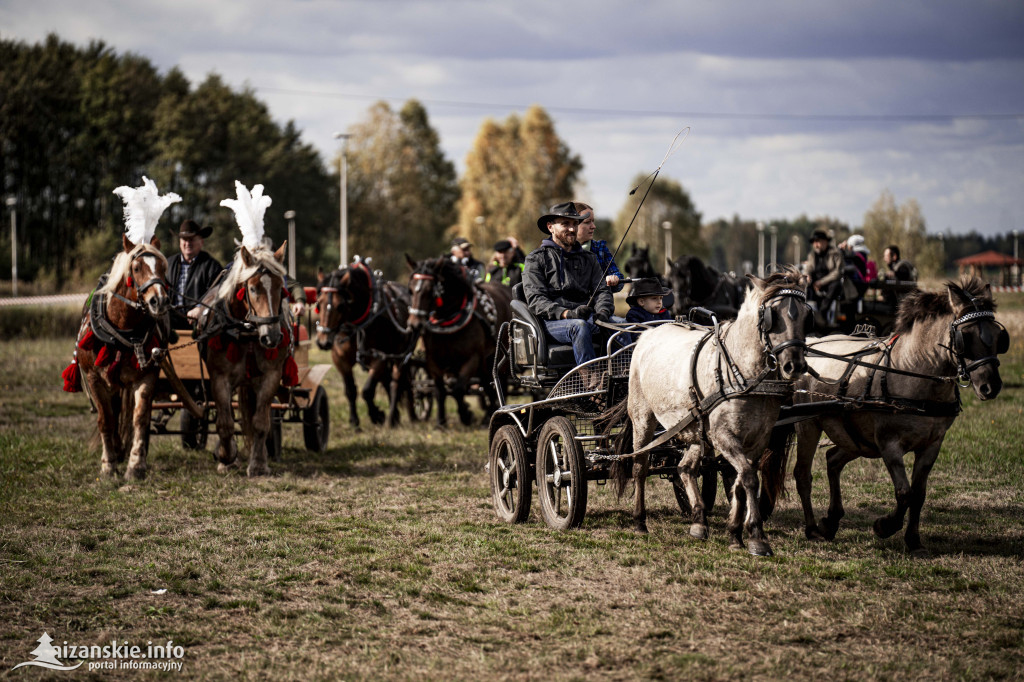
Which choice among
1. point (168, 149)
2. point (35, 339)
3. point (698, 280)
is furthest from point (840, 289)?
A: point (168, 149)

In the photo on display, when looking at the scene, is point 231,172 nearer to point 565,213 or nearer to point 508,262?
point 508,262

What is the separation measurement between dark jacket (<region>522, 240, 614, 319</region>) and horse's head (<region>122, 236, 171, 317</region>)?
318 centimetres

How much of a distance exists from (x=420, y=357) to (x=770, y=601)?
935cm

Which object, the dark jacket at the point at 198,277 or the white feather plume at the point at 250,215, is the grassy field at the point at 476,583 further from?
the white feather plume at the point at 250,215

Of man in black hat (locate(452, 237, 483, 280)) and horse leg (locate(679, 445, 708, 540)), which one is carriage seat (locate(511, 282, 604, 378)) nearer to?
horse leg (locate(679, 445, 708, 540))

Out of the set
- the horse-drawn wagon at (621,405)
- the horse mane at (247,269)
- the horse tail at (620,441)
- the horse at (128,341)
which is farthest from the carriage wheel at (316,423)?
the horse tail at (620,441)

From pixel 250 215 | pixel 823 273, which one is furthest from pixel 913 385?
pixel 823 273

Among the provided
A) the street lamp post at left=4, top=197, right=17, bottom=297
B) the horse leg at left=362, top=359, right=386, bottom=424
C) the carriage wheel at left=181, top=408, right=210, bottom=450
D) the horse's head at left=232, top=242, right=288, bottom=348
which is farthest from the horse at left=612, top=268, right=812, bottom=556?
the street lamp post at left=4, top=197, right=17, bottom=297

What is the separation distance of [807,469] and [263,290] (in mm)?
4908

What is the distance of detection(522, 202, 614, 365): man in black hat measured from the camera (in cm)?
689

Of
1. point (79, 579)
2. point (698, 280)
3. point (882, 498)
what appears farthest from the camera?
point (698, 280)

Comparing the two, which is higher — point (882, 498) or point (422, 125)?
point (422, 125)

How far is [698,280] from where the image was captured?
15.1m

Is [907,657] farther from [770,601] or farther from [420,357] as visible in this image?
[420,357]
